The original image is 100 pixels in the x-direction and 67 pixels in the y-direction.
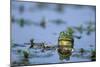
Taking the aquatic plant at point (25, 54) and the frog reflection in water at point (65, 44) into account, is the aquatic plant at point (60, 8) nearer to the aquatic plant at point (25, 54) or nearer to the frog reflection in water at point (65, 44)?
the frog reflection in water at point (65, 44)

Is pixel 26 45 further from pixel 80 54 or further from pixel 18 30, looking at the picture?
pixel 80 54

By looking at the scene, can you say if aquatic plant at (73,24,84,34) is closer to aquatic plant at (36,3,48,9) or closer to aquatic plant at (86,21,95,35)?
aquatic plant at (86,21,95,35)

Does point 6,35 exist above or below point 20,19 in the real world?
below

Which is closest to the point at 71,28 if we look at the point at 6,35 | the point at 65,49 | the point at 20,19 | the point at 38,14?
the point at 65,49

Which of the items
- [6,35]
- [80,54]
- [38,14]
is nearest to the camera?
[6,35]

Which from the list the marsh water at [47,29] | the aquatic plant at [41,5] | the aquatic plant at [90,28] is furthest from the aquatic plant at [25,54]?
the aquatic plant at [90,28]

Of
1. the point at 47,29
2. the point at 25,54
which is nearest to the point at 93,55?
the point at 47,29

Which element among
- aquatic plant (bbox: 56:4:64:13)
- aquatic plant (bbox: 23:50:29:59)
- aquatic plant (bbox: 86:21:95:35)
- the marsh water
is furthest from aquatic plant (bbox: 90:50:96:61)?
aquatic plant (bbox: 23:50:29:59)

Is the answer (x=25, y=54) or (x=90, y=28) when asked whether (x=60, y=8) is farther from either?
(x=25, y=54)
